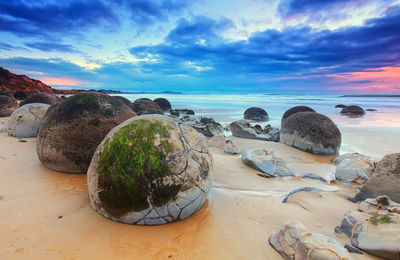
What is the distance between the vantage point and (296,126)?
25.2 feet

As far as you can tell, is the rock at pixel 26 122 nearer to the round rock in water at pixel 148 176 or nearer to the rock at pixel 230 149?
the round rock in water at pixel 148 176

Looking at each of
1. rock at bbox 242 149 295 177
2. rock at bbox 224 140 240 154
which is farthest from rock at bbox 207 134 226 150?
rock at bbox 242 149 295 177

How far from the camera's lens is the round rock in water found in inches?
97.7

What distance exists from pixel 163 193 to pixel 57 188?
2.00 metres

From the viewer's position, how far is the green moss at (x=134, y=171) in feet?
8.12

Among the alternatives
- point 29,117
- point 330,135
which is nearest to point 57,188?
point 29,117

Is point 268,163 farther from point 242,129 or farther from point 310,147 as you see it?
point 242,129

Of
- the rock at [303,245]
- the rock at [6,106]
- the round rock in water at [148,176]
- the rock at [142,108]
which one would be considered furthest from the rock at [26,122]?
the rock at [303,245]

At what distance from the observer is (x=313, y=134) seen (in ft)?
23.7

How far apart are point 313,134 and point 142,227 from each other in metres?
6.47

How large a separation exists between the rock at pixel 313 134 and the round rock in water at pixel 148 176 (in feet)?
18.4

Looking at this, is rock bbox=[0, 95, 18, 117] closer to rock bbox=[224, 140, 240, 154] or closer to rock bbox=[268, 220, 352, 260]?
rock bbox=[224, 140, 240, 154]

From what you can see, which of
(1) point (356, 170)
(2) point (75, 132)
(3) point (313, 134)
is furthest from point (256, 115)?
(2) point (75, 132)

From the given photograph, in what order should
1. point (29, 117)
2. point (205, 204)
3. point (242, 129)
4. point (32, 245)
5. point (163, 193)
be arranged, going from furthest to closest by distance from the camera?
point (242, 129)
point (29, 117)
point (205, 204)
point (163, 193)
point (32, 245)
